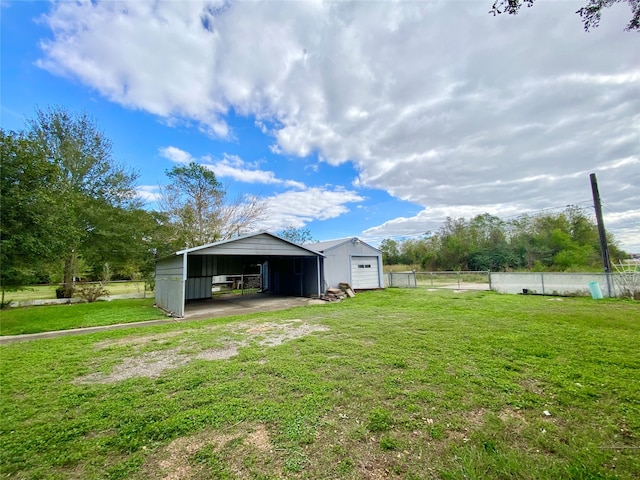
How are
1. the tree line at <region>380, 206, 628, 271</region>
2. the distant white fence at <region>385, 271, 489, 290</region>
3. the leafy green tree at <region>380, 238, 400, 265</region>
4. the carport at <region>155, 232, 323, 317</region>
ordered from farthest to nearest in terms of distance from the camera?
the leafy green tree at <region>380, 238, 400, 265</region>
the tree line at <region>380, 206, 628, 271</region>
the distant white fence at <region>385, 271, 489, 290</region>
the carport at <region>155, 232, 323, 317</region>

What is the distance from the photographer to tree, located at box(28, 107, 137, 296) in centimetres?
1357

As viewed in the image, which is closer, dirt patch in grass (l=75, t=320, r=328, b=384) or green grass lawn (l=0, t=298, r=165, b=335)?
dirt patch in grass (l=75, t=320, r=328, b=384)

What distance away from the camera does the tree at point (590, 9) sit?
243cm

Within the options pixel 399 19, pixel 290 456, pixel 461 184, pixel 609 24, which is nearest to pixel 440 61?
pixel 399 19

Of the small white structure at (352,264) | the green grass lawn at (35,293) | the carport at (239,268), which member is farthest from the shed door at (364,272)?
the green grass lawn at (35,293)

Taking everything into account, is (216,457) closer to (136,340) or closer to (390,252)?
(136,340)

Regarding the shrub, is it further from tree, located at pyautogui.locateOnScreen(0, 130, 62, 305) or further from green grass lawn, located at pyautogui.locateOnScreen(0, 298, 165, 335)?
tree, located at pyautogui.locateOnScreen(0, 130, 62, 305)

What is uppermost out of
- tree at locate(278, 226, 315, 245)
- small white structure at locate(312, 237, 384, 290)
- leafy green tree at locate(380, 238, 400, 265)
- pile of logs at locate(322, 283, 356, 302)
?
tree at locate(278, 226, 315, 245)

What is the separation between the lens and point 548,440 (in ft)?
7.04

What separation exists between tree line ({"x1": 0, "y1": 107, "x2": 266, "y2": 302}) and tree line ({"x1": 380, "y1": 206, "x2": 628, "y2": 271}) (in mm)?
22131

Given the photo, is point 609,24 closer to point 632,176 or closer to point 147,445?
point 147,445

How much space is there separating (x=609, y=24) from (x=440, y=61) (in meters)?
5.44

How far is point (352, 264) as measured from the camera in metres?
15.2

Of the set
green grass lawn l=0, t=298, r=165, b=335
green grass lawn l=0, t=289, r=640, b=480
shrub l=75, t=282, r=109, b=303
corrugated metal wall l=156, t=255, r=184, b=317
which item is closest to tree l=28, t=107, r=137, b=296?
shrub l=75, t=282, r=109, b=303
